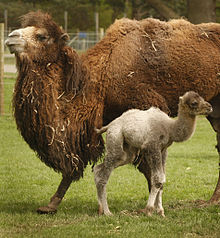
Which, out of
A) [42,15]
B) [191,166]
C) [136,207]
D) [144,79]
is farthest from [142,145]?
[191,166]

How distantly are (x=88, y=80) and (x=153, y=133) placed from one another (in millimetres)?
1036

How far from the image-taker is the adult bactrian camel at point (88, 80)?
6.69 meters

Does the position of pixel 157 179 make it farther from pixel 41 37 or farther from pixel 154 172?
pixel 41 37

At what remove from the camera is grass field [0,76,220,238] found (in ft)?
19.6

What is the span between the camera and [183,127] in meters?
6.29

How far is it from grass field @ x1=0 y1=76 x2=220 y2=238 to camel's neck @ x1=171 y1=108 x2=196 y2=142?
86 centimetres

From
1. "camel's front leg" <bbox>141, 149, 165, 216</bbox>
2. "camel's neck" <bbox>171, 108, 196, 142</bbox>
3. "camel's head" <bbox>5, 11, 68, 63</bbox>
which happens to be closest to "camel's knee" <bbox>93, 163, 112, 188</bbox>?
"camel's front leg" <bbox>141, 149, 165, 216</bbox>

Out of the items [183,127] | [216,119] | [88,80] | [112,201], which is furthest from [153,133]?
[112,201]

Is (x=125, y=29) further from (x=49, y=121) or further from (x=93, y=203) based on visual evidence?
(x=93, y=203)

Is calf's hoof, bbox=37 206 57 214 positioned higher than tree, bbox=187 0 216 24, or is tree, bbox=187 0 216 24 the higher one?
tree, bbox=187 0 216 24

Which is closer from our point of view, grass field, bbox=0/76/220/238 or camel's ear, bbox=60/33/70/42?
grass field, bbox=0/76/220/238

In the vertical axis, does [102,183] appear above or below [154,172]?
below

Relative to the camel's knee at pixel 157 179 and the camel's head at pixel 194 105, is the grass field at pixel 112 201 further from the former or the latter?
the camel's head at pixel 194 105

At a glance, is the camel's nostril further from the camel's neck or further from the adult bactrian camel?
the camel's neck
